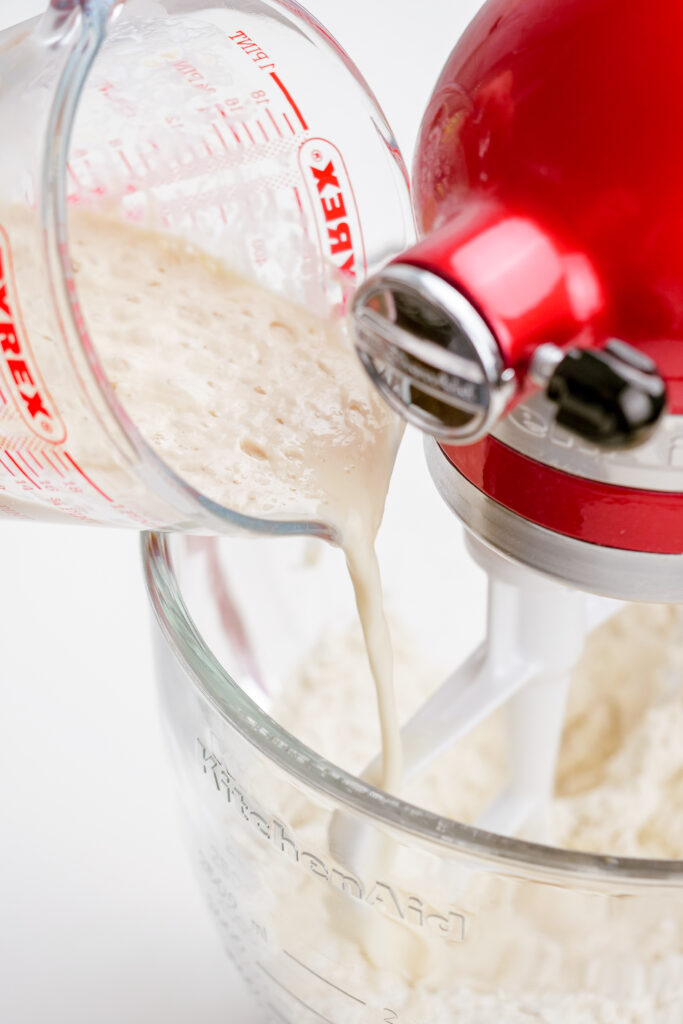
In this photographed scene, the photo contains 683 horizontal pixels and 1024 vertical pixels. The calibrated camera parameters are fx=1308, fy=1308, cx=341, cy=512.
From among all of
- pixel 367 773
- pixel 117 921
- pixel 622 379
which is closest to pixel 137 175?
pixel 622 379

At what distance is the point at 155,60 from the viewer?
52 centimetres

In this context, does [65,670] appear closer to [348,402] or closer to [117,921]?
[117,921]

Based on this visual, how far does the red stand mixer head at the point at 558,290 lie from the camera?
1.22 feet

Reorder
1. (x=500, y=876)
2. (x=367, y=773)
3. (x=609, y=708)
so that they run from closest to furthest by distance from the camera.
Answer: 1. (x=500, y=876)
2. (x=367, y=773)
3. (x=609, y=708)

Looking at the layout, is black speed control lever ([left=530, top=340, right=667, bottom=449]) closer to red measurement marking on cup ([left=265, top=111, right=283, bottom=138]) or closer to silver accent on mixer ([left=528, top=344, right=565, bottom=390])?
silver accent on mixer ([left=528, top=344, right=565, bottom=390])

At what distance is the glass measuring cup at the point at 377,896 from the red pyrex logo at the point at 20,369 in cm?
13

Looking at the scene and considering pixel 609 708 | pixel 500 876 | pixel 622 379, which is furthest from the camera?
pixel 609 708

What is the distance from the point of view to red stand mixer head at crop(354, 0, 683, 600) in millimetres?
373

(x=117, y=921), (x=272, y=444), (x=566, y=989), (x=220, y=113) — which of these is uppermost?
(x=220, y=113)

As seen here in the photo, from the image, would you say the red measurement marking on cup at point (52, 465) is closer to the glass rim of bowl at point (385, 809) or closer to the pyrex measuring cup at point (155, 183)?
the pyrex measuring cup at point (155, 183)

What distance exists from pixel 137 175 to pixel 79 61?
2.6 inches

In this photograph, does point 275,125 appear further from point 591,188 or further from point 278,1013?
point 278,1013

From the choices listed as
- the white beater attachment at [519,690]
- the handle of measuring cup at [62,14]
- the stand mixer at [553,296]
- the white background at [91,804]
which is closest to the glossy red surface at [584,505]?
the stand mixer at [553,296]

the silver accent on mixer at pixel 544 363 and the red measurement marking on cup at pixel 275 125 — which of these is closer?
the silver accent on mixer at pixel 544 363
